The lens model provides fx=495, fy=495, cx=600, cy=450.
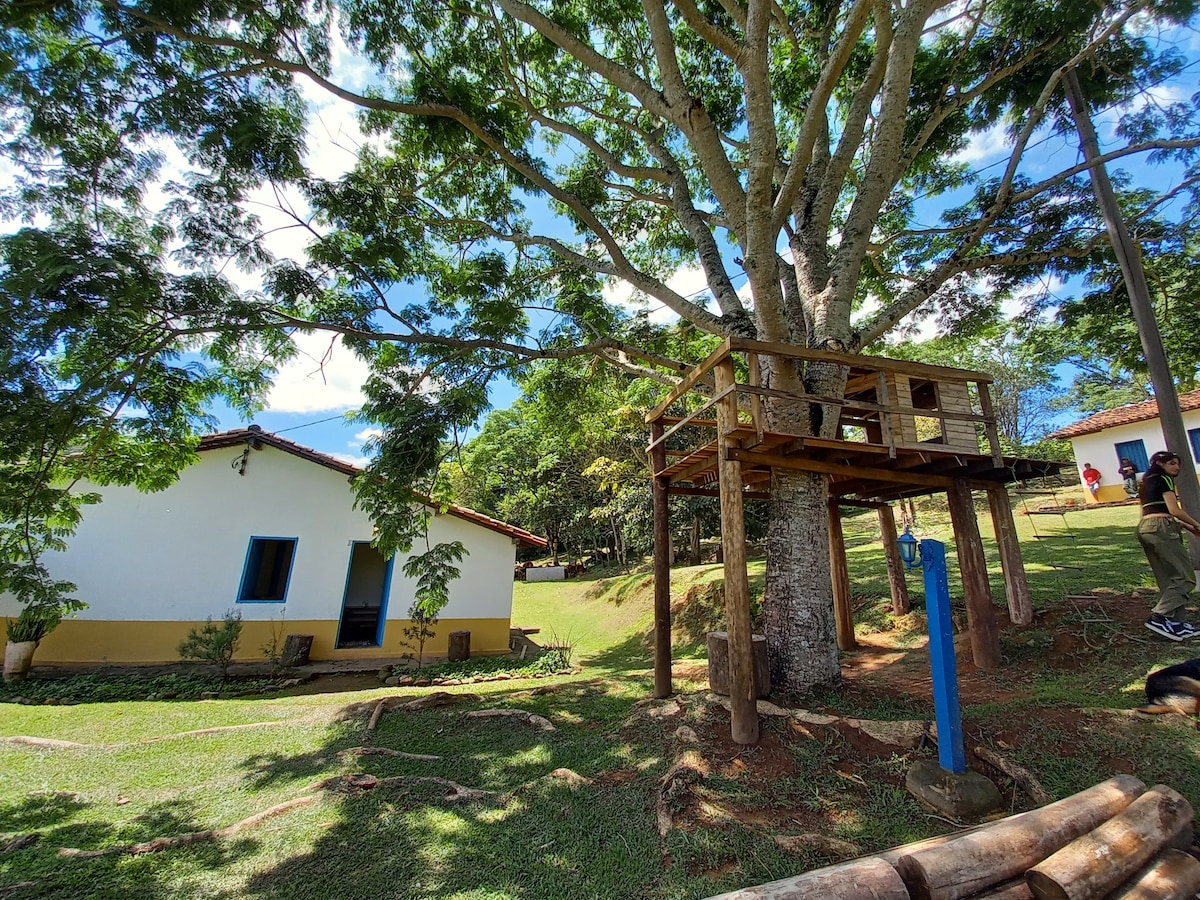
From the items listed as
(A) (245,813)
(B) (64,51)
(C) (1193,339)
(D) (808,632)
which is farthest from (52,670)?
(C) (1193,339)

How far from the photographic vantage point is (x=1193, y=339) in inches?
354

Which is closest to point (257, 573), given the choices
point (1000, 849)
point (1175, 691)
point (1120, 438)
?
point (1000, 849)

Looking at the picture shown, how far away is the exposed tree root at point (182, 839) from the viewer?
338cm

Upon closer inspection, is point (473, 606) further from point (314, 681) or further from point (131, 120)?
point (131, 120)

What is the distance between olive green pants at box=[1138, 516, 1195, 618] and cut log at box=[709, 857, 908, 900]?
5201mm

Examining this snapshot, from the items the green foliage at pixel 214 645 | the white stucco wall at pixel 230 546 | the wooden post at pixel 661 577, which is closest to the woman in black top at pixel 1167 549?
the wooden post at pixel 661 577

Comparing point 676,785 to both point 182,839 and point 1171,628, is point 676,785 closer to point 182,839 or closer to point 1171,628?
point 182,839

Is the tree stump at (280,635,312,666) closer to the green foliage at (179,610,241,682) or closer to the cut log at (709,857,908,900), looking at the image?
the green foliage at (179,610,241,682)

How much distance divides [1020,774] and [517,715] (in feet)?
15.7

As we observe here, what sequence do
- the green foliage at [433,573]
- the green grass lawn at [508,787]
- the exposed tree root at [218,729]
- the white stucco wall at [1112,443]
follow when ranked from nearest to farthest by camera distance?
the green grass lawn at [508,787], the exposed tree root at [218,729], the green foliage at [433,573], the white stucco wall at [1112,443]

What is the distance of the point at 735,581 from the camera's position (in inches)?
181

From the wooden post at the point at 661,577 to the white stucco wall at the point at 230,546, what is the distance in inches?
214

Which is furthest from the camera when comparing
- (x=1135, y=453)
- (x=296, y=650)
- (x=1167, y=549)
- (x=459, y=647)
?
(x=1135, y=453)

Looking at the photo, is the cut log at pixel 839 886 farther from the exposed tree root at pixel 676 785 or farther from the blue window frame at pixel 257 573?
the blue window frame at pixel 257 573
